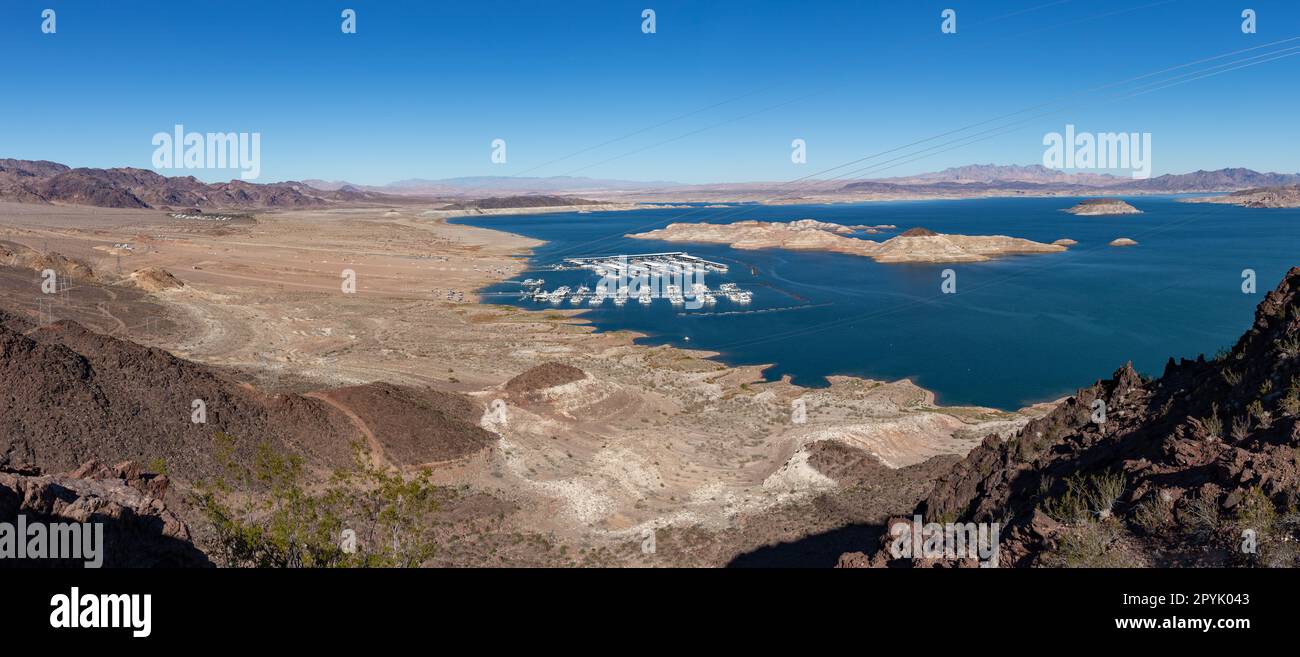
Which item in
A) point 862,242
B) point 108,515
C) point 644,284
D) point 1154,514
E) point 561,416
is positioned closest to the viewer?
point 1154,514

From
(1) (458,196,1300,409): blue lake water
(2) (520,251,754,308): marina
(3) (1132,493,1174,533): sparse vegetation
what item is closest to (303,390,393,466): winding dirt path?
Result: (3) (1132,493,1174,533): sparse vegetation

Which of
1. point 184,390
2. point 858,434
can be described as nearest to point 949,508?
point 858,434

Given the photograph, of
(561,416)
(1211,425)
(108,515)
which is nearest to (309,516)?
(108,515)

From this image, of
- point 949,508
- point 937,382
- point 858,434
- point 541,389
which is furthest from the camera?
point 937,382

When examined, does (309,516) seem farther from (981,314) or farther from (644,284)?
(644,284)

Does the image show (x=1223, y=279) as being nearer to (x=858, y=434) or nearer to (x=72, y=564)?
(x=858, y=434)

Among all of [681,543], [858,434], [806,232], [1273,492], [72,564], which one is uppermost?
[806,232]

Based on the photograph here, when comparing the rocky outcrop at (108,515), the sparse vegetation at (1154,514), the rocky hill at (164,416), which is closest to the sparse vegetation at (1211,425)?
the sparse vegetation at (1154,514)
